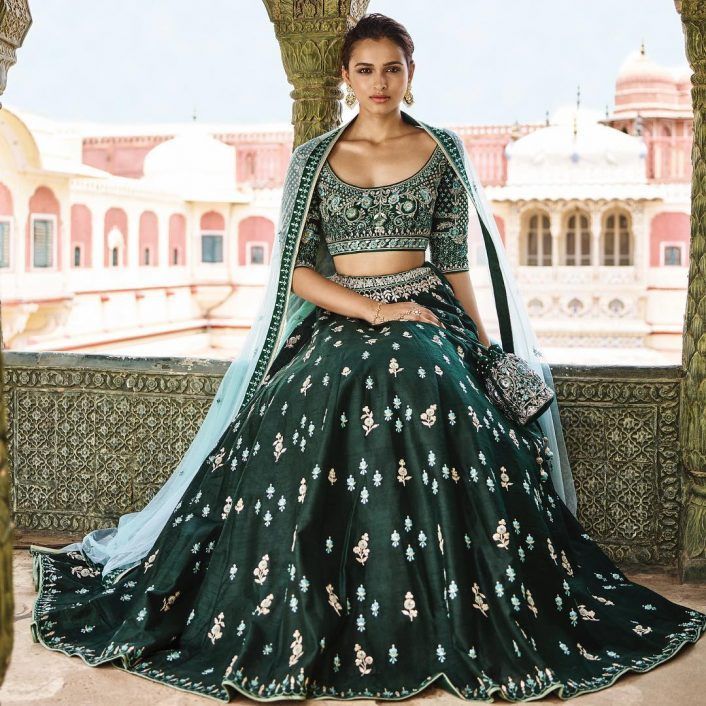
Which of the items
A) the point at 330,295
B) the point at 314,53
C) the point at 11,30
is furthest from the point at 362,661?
the point at 11,30

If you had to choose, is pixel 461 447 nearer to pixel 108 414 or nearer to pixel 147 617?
pixel 147 617

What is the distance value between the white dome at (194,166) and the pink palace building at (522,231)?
0.02 m

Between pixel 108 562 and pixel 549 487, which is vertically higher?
pixel 549 487

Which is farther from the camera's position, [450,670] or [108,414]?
[108,414]

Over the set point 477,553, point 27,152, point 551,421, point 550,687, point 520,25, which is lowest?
point 550,687

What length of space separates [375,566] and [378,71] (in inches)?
43.3

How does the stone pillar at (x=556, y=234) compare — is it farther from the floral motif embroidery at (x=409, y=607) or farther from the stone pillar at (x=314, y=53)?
the floral motif embroidery at (x=409, y=607)

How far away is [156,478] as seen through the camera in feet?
10.6

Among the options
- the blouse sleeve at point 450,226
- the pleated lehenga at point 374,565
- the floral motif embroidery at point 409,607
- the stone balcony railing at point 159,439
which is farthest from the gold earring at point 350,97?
the floral motif embroidery at point 409,607

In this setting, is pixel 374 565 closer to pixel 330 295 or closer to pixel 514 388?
pixel 514 388

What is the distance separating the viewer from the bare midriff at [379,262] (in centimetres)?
255

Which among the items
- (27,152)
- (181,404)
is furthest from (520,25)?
(181,404)

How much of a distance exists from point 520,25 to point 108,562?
1133 inches

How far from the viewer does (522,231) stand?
17.3 metres
